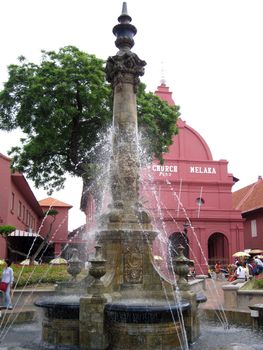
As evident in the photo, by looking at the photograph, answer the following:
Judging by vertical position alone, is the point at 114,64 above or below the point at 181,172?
below

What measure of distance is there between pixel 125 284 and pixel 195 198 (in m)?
29.4

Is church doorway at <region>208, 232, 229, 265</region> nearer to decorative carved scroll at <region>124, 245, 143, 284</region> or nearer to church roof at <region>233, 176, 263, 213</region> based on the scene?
church roof at <region>233, 176, 263, 213</region>

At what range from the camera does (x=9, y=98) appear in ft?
66.9

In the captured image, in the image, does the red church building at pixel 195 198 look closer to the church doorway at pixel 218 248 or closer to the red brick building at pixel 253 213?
the church doorway at pixel 218 248

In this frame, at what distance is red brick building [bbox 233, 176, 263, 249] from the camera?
38.9 m

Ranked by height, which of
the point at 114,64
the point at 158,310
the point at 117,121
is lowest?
the point at 158,310

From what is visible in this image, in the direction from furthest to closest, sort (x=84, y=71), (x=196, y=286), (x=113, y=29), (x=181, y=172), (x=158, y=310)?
(x=181, y=172)
(x=84, y=71)
(x=196, y=286)
(x=113, y=29)
(x=158, y=310)

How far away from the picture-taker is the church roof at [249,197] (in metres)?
40.5

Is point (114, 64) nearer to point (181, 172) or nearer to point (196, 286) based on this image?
point (196, 286)

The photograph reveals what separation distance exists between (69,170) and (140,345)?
16.0 meters

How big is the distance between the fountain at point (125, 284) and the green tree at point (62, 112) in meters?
9.63

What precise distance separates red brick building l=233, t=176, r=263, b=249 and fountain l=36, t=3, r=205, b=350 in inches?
1214

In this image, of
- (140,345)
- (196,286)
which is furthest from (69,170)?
(140,345)

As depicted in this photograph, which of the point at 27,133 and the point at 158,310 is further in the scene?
the point at 27,133
